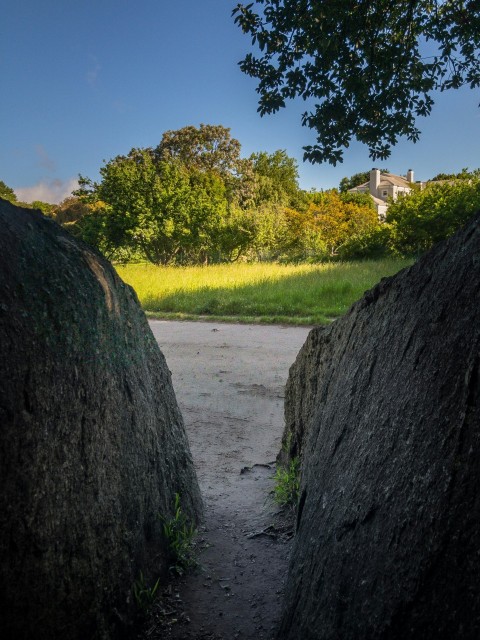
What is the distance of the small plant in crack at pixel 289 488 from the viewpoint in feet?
10.8

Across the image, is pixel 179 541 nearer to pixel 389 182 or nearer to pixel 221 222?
pixel 221 222

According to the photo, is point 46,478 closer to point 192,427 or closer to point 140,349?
point 140,349

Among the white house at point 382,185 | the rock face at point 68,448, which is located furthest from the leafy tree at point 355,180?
the rock face at point 68,448

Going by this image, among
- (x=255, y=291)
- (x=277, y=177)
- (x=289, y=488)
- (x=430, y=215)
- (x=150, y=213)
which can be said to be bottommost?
(x=289, y=488)

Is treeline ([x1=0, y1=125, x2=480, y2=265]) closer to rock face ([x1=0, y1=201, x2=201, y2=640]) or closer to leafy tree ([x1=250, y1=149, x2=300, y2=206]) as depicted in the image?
leafy tree ([x1=250, y1=149, x2=300, y2=206])

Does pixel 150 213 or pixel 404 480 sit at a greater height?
pixel 150 213

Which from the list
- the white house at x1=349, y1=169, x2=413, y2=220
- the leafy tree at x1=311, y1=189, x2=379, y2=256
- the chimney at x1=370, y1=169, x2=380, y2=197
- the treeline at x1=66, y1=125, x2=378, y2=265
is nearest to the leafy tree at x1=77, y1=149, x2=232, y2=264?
the treeline at x1=66, y1=125, x2=378, y2=265

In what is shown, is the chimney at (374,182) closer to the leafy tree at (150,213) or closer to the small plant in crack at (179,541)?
the leafy tree at (150,213)

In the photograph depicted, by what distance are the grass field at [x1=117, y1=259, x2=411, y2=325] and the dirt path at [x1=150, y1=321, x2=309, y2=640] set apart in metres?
3.27

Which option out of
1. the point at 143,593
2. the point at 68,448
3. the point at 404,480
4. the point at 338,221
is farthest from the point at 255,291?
the point at 338,221

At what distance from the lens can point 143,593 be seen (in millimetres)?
2162

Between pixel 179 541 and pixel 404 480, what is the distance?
1.57 meters

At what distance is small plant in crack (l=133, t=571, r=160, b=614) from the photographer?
210 centimetres

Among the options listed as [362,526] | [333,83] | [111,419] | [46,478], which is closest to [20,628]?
[46,478]
